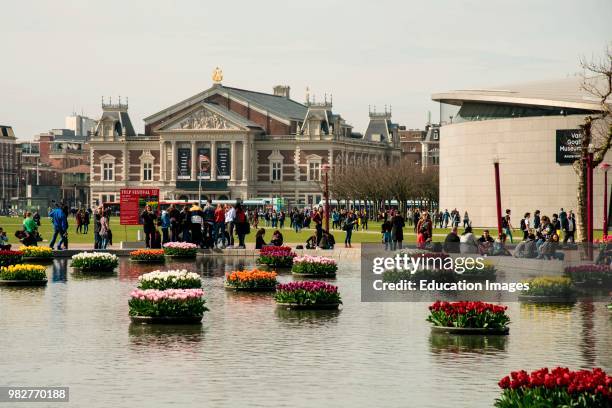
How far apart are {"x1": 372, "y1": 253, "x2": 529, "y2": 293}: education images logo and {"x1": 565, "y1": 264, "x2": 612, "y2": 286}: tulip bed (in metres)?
1.49

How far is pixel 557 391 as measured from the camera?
40.2ft

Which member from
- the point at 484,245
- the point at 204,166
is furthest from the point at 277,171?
the point at 484,245

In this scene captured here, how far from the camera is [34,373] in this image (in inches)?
663

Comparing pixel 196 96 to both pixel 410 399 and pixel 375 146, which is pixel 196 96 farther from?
pixel 410 399

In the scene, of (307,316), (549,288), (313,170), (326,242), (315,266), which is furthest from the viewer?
(313,170)

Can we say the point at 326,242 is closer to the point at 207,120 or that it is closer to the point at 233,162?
the point at 233,162

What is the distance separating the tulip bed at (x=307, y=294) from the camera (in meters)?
25.2

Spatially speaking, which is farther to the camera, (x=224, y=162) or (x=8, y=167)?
(x=8, y=167)

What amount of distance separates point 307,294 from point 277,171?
110858 millimetres

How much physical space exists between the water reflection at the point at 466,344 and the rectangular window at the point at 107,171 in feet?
399

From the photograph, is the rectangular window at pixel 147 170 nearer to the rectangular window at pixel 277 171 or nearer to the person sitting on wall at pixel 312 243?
the rectangular window at pixel 277 171

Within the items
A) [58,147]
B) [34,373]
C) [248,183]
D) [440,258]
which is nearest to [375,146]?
[248,183]

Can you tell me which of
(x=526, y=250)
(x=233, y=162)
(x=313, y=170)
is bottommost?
(x=526, y=250)

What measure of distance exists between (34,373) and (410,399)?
5169 mm
